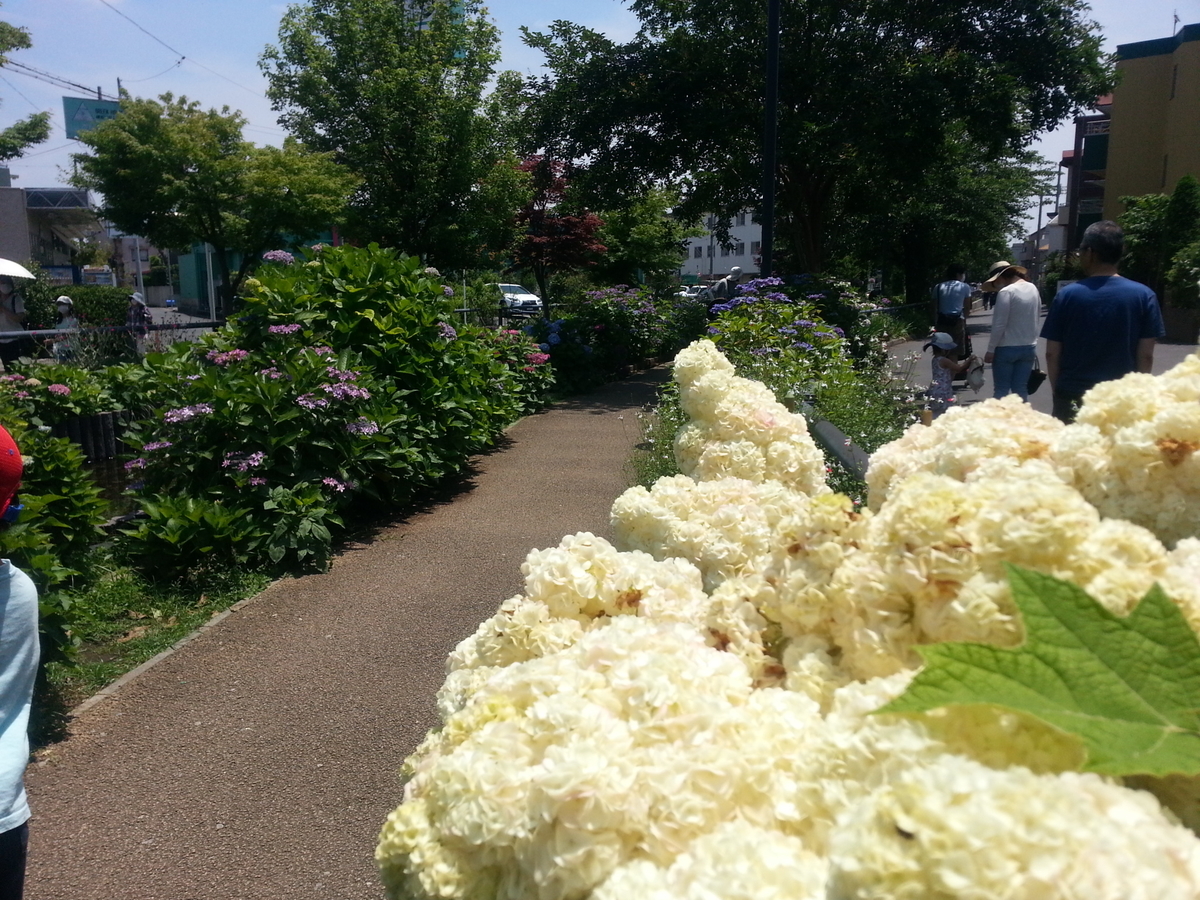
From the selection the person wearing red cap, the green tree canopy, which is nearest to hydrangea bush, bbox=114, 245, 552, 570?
the person wearing red cap

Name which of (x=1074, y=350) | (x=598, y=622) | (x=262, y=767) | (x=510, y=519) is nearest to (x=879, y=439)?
(x=1074, y=350)

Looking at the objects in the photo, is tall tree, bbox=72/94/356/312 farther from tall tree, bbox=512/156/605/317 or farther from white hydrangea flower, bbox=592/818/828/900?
white hydrangea flower, bbox=592/818/828/900

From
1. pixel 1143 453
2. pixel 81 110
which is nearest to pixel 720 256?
pixel 81 110

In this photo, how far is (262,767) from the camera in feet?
13.3

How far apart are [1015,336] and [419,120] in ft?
41.3

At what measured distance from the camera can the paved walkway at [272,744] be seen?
11.2 feet

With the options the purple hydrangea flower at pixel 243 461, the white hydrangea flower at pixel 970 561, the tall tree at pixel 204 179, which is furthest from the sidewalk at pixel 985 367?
the tall tree at pixel 204 179

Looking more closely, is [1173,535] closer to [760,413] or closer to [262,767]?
[760,413]

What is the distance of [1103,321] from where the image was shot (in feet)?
16.9

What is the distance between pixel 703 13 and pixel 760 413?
15364 mm

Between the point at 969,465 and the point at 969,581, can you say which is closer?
the point at 969,581

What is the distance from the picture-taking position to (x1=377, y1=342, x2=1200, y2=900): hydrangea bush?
729 mm

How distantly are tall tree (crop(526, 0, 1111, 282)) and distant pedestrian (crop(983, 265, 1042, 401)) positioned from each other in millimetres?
8779

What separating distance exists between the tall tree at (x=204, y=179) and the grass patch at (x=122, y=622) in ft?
63.2
